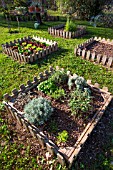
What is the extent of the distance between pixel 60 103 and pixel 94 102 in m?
1.00

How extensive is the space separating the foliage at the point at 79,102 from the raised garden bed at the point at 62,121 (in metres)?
0.16

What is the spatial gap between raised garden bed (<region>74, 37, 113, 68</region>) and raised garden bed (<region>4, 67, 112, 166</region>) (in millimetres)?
2146

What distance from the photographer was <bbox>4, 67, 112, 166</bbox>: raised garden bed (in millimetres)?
2984

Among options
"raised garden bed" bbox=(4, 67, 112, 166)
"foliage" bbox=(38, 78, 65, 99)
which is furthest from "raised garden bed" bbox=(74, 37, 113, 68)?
"foliage" bbox=(38, 78, 65, 99)

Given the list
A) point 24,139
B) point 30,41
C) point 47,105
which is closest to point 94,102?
point 47,105

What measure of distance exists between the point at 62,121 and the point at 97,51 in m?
4.69

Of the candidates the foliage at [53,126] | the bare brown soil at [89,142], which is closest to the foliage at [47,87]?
the foliage at [53,126]

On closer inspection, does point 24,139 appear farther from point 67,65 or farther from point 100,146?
point 67,65

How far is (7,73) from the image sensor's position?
595 cm

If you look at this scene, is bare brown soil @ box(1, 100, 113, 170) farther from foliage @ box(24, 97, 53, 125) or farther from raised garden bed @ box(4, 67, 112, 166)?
foliage @ box(24, 97, 53, 125)

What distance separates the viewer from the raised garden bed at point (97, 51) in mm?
6184

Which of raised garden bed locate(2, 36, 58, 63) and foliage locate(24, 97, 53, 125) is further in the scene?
raised garden bed locate(2, 36, 58, 63)

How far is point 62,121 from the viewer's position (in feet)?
11.9

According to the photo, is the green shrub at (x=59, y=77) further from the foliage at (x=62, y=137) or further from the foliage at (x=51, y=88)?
the foliage at (x=62, y=137)
